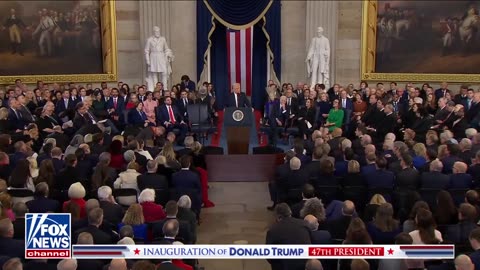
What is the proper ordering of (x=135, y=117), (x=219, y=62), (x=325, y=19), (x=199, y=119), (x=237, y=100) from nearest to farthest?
(x=135, y=117) → (x=199, y=119) → (x=237, y=100) → (x=325, y=19) → (x=219, y=62)

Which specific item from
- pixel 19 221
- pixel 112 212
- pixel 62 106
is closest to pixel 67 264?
pixel 19 221

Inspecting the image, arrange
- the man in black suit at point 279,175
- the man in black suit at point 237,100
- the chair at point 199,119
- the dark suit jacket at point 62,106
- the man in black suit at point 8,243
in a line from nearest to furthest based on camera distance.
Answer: the man in black suit at point 8,243 → the man in black suit at point 279,175 → the chair at point 199,119 → the dark suit jacket at point 62,106 → the man in black suit at point 237,100

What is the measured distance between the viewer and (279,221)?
717 cm

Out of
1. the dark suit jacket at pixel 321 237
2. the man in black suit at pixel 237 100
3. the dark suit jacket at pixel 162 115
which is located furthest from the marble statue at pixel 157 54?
the dark suit jacket at pixel 321 237

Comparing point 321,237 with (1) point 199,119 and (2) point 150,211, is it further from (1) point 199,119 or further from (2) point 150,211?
(1) point 199,119

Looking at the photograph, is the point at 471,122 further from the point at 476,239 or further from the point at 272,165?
the point at 476,239

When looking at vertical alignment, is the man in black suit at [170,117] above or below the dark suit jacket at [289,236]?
above

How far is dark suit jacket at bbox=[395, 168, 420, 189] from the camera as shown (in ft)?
29.9

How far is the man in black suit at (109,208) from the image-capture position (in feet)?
25.3

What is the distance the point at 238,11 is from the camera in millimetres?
18844

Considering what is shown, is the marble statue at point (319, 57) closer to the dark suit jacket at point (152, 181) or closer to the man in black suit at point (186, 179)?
the man in black suit at point (186, 179)

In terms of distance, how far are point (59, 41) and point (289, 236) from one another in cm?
1399

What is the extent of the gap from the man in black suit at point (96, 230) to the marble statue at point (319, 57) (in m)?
12.2

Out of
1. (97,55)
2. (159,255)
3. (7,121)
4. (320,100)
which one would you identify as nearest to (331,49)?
(320,100)
